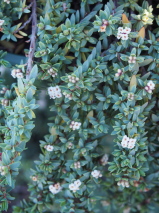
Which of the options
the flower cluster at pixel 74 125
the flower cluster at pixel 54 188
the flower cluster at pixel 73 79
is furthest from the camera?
the flower cluster at pixel 54 188

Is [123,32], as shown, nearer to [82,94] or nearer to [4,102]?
[82,94]

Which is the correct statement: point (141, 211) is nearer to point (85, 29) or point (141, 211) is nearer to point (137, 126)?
point (137, 126)

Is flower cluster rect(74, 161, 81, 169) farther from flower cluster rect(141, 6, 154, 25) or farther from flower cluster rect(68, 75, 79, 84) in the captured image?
flower cluster rect(141, 6, 154, 25)

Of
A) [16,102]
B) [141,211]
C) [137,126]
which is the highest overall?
[16,102]

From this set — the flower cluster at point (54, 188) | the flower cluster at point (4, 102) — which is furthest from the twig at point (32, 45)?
the flower cluster at point (54, 188)

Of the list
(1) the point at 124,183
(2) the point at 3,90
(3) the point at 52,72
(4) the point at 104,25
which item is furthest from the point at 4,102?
(1) the point at 124,183

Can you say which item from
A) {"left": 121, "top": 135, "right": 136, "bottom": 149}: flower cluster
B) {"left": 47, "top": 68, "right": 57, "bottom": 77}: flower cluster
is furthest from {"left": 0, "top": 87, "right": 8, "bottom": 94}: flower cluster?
{"left": 121, "top": 135, "right": 136, "bottom": 149}: flower cluster

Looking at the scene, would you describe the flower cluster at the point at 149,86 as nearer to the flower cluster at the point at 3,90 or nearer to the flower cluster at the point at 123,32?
the flower cluster at the point at 123,32

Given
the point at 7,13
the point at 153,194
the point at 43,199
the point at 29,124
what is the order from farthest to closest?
the point at 153,194, the point at 43,199, the point at 7,13, the point at 29,124

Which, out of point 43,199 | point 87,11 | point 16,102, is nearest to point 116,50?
point 87,11
